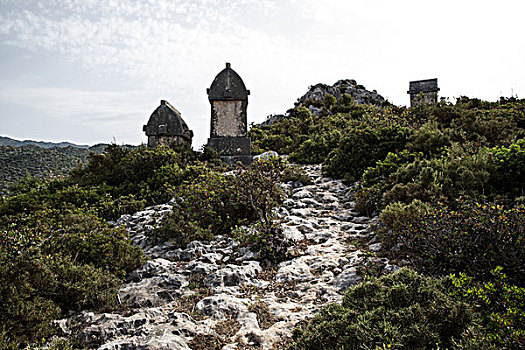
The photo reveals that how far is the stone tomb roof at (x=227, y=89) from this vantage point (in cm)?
1491

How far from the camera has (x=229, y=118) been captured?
15125 mm

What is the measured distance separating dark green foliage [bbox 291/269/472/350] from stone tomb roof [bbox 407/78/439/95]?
111ft

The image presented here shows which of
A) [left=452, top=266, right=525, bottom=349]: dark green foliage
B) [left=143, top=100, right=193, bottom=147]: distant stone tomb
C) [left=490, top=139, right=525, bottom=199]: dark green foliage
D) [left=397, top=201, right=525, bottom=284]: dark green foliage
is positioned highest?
[left=143, top=100, right=193, bottom=147]: distant stone tomb

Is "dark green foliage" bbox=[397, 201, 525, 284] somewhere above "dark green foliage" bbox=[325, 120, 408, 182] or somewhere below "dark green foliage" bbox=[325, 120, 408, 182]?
below

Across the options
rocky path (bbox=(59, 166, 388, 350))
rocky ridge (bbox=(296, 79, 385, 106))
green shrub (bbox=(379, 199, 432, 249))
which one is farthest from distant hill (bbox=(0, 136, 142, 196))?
rocky ridge (bbox=(296, 79, 385, 106))

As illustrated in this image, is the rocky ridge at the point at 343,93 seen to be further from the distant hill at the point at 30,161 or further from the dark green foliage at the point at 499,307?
the dark green foliage at the point at 499,307

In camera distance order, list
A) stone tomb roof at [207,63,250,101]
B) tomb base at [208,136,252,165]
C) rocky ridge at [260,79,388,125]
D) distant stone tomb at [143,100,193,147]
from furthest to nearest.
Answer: rocky ridge at [260,79,388,125]
distant stone tomb at [143,100,193,147]
tomb base at [208,136,252,165]
stone tomb roof at [207,63,250,101]

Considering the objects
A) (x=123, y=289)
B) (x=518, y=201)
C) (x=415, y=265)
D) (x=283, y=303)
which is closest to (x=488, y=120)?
(x=518, y=201)

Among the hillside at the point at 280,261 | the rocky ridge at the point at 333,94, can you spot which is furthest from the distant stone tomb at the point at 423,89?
the hillside at the point at 280,261

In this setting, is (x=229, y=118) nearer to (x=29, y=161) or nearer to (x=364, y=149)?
(x=364, y=149)

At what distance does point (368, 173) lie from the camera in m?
10.3

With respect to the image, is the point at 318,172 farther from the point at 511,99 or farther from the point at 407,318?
the point at 511,99

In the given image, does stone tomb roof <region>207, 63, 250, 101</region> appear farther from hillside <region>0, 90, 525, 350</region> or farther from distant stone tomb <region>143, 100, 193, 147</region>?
hillside <region>0, 90, 525, 350</region>

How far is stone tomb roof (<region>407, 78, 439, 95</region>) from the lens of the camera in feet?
108
